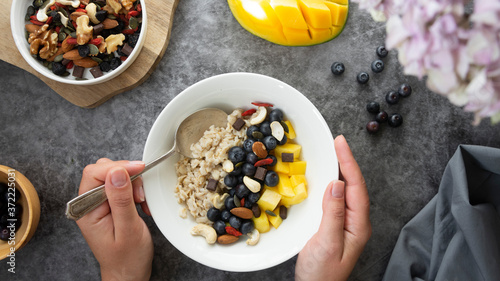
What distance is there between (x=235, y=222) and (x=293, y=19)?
77cm

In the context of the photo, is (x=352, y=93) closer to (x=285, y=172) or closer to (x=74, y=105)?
(x=285, y=172)

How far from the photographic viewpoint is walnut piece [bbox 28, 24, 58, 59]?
4.74 feet

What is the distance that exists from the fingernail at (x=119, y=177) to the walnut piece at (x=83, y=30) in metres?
0.55

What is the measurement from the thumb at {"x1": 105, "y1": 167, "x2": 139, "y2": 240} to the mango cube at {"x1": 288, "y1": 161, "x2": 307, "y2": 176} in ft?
1.78

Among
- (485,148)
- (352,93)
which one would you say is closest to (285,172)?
(352,93)

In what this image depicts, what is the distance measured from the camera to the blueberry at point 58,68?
1462mm

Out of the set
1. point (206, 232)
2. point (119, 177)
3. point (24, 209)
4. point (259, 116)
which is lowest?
point (24, 209)

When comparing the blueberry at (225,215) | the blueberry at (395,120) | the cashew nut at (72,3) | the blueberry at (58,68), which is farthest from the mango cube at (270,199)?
the cashew nut at (72,3)

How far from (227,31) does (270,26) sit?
19 cm

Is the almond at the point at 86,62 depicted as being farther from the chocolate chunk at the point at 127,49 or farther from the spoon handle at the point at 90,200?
the spoon handle at the point at 90,200

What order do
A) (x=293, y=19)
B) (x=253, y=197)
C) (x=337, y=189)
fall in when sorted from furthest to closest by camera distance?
Result: (x=293, y=19) → (x=253, y=197) → (x=337, y=189)

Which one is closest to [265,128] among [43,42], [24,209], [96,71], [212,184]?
[212,184]

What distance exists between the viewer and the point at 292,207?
4.40ft

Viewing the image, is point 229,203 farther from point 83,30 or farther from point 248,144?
point 83,30
